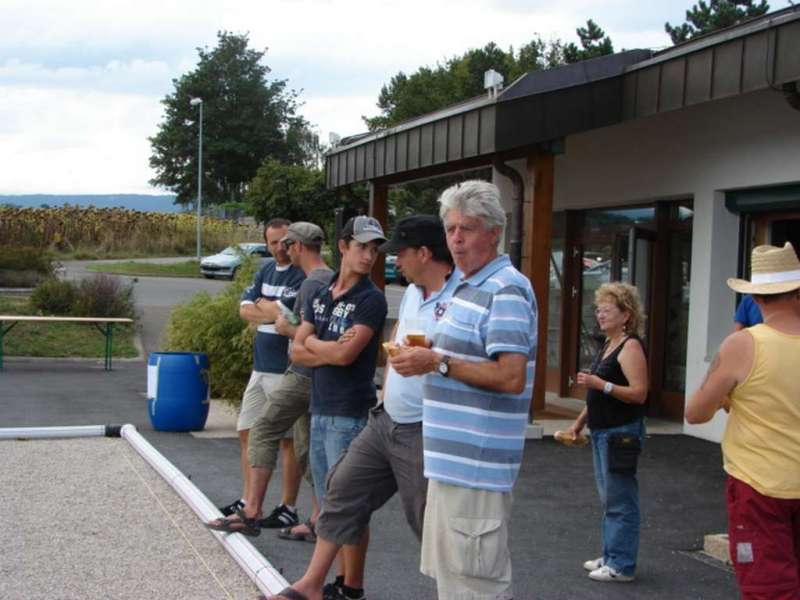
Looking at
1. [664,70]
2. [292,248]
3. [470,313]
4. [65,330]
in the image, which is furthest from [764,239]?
[65,330]

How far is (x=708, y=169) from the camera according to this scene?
10.4 metres

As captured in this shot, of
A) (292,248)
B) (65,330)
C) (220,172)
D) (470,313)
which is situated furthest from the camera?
(220,172)

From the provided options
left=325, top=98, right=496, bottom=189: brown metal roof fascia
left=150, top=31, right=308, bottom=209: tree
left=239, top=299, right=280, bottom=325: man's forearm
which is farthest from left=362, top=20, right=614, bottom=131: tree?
left=239, top=299, right=280, bottom=325: man's forearm

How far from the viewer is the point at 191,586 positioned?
18.3 ft

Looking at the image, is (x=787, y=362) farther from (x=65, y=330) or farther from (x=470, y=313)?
(x=65, y=330)

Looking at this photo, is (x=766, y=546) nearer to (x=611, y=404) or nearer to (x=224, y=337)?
(x=611, y=404)

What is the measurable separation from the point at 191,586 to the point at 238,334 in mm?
6009

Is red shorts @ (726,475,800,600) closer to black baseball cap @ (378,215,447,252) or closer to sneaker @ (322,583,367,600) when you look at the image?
black baseball cap @ (378,215,447,252)

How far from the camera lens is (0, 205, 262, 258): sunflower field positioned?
44281mm

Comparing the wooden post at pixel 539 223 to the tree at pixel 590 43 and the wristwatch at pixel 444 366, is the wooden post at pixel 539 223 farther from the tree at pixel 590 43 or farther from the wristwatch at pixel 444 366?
the tree at pixel 590 43

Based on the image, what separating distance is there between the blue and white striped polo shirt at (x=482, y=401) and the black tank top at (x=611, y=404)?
2080 millimetres

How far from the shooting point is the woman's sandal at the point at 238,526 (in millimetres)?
6320

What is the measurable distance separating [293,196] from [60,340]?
50.2ft

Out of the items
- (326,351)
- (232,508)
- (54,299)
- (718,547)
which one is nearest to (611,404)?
(718,547)
